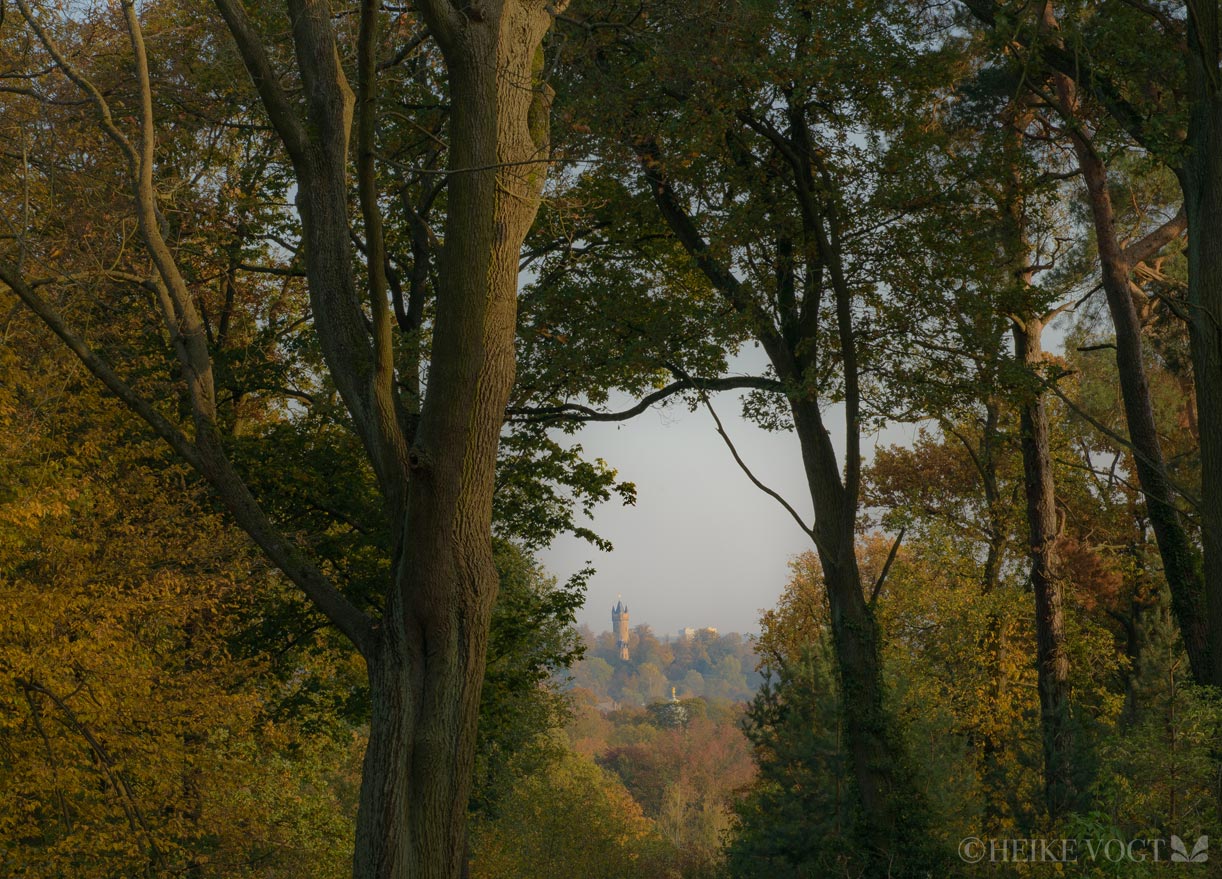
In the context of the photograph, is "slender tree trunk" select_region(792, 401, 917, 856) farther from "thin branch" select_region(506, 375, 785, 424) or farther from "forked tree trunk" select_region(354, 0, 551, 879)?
"forked tree trunk" select_region(354, 0, 551, 879)

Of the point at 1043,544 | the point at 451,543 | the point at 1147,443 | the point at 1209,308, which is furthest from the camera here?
the point at 1043,544

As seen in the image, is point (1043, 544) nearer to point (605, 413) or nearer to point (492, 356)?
point (605, 413)

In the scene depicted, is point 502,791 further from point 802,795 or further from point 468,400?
point 468,400

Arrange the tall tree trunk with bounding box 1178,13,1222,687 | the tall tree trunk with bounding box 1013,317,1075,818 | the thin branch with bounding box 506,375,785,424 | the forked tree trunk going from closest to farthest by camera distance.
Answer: the forked tree trunk
the tall tree trunk with bounding box 1178,13,1222,687
the thin branch with bounding box 506,375,785,424
the tall tree trunk with bounding box 1013,317,1075,818

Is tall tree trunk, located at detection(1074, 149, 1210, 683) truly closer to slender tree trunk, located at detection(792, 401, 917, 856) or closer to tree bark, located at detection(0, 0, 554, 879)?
slender tree trunk, located at detection(792, 401, 917, 856)

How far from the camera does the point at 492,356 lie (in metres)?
5.93

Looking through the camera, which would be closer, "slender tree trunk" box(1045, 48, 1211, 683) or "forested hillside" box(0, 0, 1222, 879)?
"forested hillside" box(0, 0, 1222, 879)

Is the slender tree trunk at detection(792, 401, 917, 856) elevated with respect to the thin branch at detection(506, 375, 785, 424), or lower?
lower

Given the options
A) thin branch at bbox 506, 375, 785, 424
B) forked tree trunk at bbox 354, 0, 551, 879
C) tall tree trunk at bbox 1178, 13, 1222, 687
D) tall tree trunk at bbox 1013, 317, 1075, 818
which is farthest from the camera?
tall tree trunk at bbox 1013, 317, 1075, 818

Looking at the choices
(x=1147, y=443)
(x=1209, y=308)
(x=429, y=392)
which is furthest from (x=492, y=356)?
(x=1147, y=443)

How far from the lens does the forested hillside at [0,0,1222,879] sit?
6.04 m

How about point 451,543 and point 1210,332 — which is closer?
point 451,543

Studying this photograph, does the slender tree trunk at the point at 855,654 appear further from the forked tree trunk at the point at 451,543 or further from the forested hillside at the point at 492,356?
the forked tree trunk at the point at 451,543

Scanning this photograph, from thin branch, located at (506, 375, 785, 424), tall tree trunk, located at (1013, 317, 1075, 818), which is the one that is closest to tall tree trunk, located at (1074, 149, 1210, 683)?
tall tree trunk, located at (1013, 317, 1075, 818)
